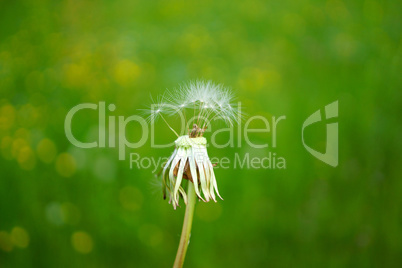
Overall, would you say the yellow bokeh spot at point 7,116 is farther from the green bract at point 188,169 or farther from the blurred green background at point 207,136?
the green bract at point 188,169

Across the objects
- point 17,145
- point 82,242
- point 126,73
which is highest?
point 126,73

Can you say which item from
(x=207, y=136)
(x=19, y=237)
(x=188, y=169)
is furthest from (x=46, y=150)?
(x=188, y=169)

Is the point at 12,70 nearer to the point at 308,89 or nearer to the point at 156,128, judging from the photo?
the point at 156,128

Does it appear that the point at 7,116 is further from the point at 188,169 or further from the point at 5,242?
the point at 188,169

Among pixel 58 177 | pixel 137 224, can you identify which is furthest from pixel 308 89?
pixel 58 177

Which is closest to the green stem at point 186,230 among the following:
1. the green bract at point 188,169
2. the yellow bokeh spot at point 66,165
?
the green bract at point 188,169

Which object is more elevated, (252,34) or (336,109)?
(252,34)

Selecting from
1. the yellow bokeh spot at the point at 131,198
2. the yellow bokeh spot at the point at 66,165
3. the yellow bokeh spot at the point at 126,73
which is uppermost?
the yellow bokeh spot at the point at 126,73

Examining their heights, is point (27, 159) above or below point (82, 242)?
above
